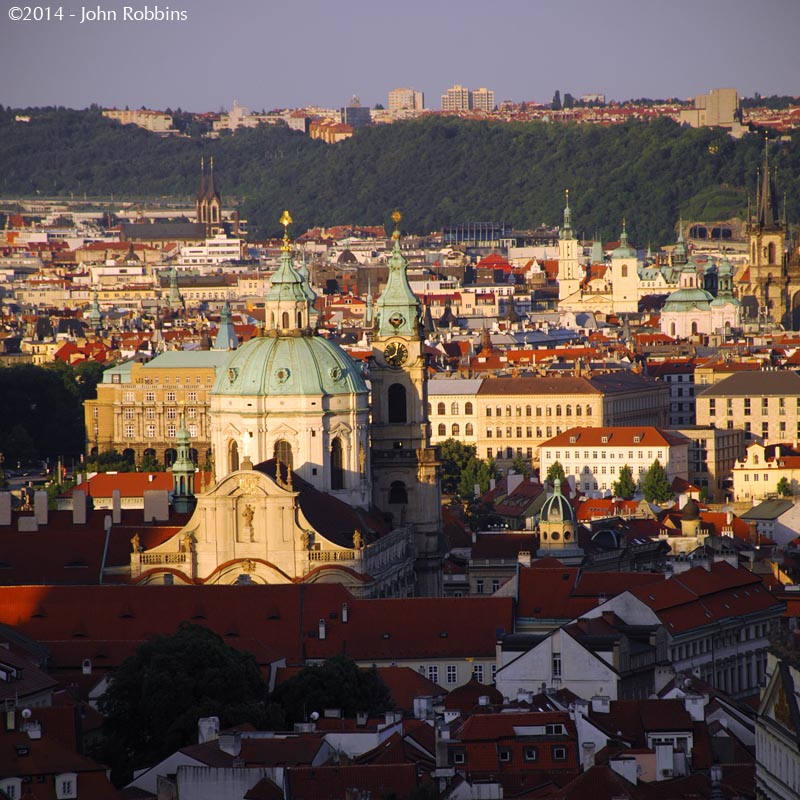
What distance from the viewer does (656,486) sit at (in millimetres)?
115375

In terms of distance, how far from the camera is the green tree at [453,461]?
121000mm

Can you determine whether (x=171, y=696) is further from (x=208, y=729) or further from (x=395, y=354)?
(x=395, y=354)

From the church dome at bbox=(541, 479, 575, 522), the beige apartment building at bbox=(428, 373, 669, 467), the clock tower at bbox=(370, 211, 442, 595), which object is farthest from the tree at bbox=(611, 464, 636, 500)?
the clock tower at bbox=(370, 211, 442, 595)

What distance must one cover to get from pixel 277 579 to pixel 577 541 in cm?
1329

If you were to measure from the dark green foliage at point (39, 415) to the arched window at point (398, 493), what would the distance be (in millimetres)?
53592

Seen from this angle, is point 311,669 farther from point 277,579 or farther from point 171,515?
point 171,515

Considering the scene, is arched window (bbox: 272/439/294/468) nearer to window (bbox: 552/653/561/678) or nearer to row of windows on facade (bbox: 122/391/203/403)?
window (bbox: 552/653/561/678)

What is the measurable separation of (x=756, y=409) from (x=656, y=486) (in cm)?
2200

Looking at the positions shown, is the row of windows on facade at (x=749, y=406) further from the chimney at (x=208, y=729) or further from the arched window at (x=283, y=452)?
the chimney at (x=208, y=729)

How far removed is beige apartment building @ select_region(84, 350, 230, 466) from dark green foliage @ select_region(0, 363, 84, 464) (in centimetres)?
145

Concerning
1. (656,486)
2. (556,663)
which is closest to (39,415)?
(656,486)

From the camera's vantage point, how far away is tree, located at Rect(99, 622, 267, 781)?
5425cm

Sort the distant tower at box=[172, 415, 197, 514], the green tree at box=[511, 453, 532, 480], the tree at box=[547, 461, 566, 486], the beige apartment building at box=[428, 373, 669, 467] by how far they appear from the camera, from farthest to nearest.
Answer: the beige apartment building at box=[428, 373, 669, 467]
the green tree at box=[511, 453, 532, 480]
the tree at box=[547, 461, 566, 486]
the distant tower at box=[172, 415, 197, 514]

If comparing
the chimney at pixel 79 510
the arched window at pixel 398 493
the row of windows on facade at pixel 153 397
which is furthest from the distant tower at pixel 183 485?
the row of windows on facade at pixel 153 397
